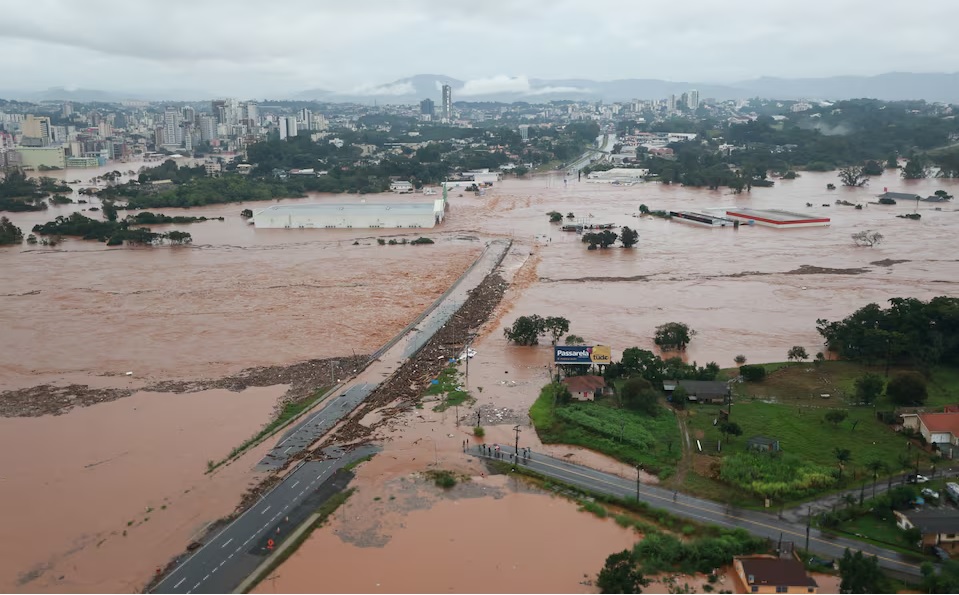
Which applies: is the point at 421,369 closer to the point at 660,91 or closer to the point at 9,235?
the point at 9,235

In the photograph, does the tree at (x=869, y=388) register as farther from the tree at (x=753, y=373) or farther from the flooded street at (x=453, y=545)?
the flooded street at (x=453, y=545)

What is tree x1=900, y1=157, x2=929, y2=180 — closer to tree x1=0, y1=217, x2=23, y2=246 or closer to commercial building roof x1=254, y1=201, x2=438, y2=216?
commercial building roof x1=254, y1=201, x2=438, y2=216

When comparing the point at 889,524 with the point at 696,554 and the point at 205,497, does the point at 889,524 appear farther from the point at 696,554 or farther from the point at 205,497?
the point at 205,497

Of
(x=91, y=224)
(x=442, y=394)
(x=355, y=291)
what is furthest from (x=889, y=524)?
(x=91, y=224)

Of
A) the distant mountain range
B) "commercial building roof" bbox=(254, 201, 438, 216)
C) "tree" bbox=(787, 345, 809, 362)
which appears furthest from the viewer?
the distant mountain range

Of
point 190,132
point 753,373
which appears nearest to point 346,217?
point 753,373

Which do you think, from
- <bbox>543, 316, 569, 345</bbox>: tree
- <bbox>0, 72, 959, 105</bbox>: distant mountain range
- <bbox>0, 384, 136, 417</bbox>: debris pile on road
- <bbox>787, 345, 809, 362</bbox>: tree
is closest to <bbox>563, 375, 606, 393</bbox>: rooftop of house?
<bbox>543, 316, 569, 345</bbox>: tree
